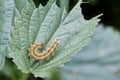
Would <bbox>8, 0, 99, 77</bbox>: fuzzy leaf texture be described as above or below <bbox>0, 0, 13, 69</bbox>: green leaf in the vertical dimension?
above

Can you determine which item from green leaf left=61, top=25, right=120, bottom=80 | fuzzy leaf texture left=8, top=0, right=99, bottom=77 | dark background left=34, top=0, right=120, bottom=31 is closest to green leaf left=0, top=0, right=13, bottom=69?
fuzzy leaf texture left=8, top=0, right=99, bottom=77

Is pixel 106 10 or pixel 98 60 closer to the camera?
pixel 98 60

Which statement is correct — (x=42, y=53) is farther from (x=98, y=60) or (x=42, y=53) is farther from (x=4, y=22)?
(x=98, y=60)

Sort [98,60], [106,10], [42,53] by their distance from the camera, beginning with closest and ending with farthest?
1. [42,53]
2. [98,60]
3. [106,10]

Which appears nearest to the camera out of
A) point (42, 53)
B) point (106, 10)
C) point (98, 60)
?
point (42, 53)

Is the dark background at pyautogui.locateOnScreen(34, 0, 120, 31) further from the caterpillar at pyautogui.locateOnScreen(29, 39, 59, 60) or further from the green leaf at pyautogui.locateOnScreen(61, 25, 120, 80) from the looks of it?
the caterpillar at pyautogui.locateOnScreen(29, 39, 59, 60)

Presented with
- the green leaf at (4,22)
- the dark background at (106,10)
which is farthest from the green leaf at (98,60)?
the green leaf at (4,22)

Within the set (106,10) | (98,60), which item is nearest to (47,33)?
(98,60)
